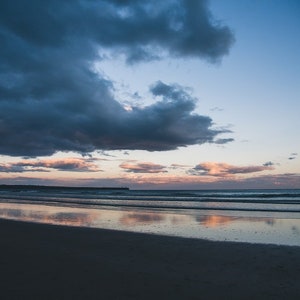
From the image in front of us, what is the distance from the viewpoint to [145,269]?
9359 millimetres

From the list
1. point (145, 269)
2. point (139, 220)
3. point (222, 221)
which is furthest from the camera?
point (139, 220)

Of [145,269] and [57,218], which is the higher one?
[57,218]

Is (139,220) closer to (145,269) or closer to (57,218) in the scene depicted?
(57,218)

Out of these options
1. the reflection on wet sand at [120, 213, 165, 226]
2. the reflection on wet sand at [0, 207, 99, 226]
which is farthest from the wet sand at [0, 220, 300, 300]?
the reflection on wet sand at [0, 207, 99, 226]

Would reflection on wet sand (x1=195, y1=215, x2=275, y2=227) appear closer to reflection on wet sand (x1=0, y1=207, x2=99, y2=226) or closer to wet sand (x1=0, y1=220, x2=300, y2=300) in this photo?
wet sand (x1=0, y1=220, x2=300, y2=300)

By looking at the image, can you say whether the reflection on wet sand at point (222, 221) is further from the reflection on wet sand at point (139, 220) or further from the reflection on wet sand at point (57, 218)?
the reflection on wet sand at point (57, 218)

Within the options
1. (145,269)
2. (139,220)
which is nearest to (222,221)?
(139,220)

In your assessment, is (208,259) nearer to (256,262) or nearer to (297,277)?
(256,262)

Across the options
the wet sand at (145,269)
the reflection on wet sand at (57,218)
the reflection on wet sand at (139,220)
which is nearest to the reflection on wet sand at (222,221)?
the reflection on wet sand at (139,220)

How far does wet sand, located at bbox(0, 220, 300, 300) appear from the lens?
724 centimetres

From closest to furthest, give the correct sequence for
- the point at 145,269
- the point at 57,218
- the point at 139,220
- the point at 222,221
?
the point at 145,269
the point at 222,221
the point at 139,220
the point at 57,218

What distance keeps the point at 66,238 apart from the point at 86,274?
7124 millimetres

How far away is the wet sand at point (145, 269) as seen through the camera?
7243mm

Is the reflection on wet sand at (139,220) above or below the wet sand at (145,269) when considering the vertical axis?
above
